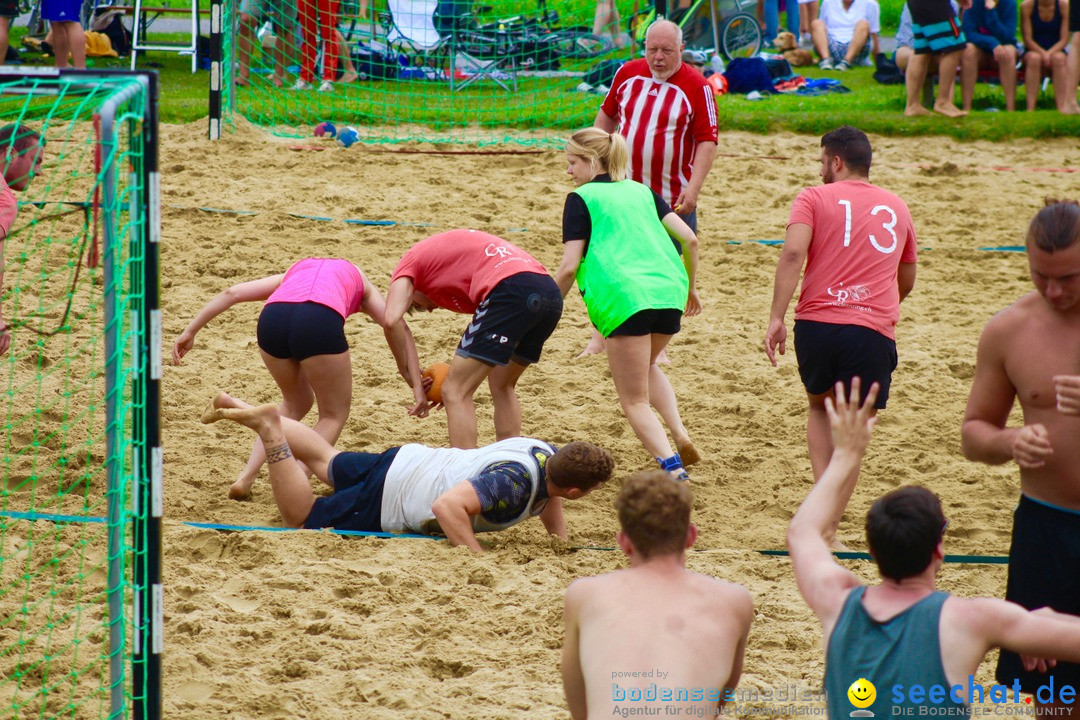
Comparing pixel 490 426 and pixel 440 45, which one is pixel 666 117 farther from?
pixel 440 45

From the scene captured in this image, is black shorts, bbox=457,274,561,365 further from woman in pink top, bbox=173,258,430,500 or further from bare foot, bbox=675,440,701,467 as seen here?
bare foot, bbox=675,440,701,467

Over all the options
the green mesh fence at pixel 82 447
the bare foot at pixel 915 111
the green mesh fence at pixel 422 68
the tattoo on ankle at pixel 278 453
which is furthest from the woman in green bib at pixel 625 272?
the bare foot at pixel 915 111

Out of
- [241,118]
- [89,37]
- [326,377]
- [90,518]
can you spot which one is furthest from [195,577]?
[89,37]

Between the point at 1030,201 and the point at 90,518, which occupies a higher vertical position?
the point at 1030,201

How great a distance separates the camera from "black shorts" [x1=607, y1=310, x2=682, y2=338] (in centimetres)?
534

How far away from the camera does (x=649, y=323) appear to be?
5383 millimetres

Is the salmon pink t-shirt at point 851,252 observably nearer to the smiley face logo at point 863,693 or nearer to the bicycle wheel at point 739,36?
the smiley face logo at point 863,693

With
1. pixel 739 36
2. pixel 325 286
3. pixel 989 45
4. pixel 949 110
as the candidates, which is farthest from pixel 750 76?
pixel 325 286

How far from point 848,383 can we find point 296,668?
2.47 m

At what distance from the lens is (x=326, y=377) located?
5250 millimetres

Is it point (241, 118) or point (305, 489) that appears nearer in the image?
point (305, 489)

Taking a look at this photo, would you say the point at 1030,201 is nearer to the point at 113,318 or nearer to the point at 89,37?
the point at 113,318

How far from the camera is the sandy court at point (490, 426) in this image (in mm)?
3852

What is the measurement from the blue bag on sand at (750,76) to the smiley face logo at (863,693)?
1183 cm
